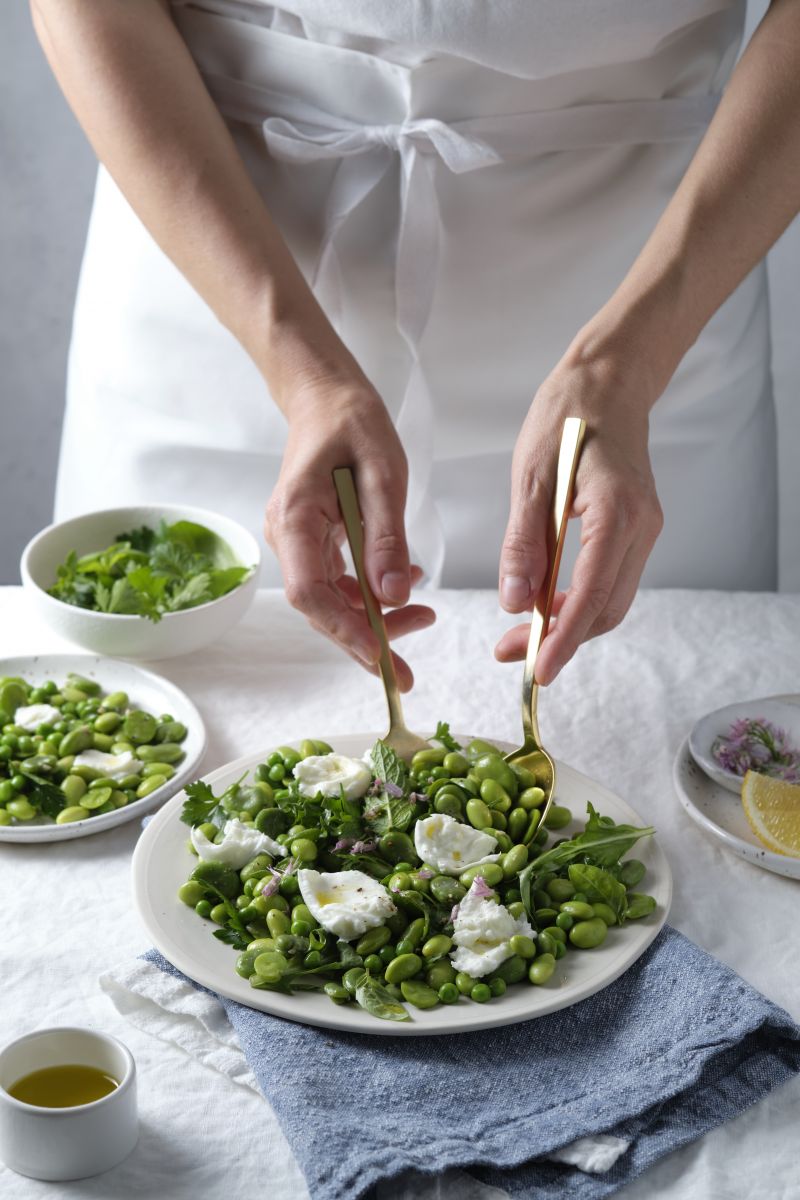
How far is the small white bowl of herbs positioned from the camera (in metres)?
1.60

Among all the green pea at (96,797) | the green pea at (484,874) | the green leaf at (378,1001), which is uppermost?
the green pea at (484,874)

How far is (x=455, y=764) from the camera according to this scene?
131 centimetres

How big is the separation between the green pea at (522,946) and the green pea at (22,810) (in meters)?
0.53

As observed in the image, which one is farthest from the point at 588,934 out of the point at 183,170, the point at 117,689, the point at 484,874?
the point at 183,170

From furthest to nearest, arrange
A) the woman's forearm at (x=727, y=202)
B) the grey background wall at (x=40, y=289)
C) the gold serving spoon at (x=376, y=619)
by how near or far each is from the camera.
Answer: the grey background wall at (x=40, y=289), the woman's forearm at (x=727, y=202), the gold serving spoon at (x=376, y=619)

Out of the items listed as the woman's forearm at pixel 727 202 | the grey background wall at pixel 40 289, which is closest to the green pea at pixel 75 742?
the woman's forearm at pixel 727 202

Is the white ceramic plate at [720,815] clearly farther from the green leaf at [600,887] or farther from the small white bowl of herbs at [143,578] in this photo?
the small white bowl of herbs at [143,578]

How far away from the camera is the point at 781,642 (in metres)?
1.72

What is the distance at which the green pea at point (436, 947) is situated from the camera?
1.09m

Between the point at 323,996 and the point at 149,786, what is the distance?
376 millimetres

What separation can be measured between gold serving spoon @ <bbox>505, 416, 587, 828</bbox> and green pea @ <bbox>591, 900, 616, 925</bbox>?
132 millimetres

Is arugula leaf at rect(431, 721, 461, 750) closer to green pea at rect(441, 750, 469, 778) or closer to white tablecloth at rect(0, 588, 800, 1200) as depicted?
green pea at rect(441, 750, 469, 778)

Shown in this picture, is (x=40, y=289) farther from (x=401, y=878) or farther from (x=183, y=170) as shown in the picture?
(x=401, y=878)

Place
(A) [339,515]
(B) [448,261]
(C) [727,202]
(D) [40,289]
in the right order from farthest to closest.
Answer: (D) [40,289] < (B) [448,261] < (C) [727,202] < (A) [339,515]
